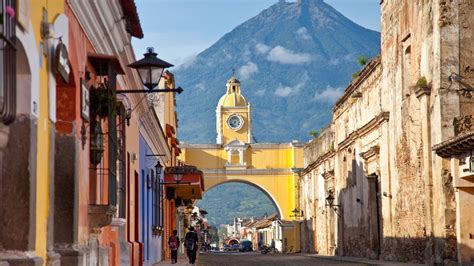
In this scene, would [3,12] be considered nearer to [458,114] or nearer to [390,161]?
[458,114]

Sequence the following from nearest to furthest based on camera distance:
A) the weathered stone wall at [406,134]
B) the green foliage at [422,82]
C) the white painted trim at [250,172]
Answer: the weathered stone wall at [406,134] → the green foliage at [422,82] → the white painted trim at [250,172]

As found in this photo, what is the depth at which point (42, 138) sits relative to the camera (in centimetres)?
711

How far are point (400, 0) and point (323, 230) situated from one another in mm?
18993

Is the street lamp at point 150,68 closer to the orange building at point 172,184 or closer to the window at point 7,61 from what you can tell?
the window at point 7,61

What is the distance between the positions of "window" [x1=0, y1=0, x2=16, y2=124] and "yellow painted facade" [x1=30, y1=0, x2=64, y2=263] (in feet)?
3.30

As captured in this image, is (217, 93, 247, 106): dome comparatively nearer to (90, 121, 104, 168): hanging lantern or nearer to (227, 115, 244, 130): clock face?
(227, 115, 244, 130): clock face

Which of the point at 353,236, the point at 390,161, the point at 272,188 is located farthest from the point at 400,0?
the point at 272,188

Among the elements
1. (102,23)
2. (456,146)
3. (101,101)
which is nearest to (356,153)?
(456,146)

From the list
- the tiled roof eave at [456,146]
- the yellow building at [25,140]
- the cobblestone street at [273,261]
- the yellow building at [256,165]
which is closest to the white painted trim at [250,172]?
the yellow building at [256,165]

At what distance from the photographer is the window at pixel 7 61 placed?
5395mm

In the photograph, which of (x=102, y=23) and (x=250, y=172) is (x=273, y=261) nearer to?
(x=102, y=23)

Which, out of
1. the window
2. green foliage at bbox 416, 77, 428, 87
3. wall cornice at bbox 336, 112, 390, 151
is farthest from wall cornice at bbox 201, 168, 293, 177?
the window

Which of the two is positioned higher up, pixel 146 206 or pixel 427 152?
pixel 427 152

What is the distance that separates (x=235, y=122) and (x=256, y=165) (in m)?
6.90
